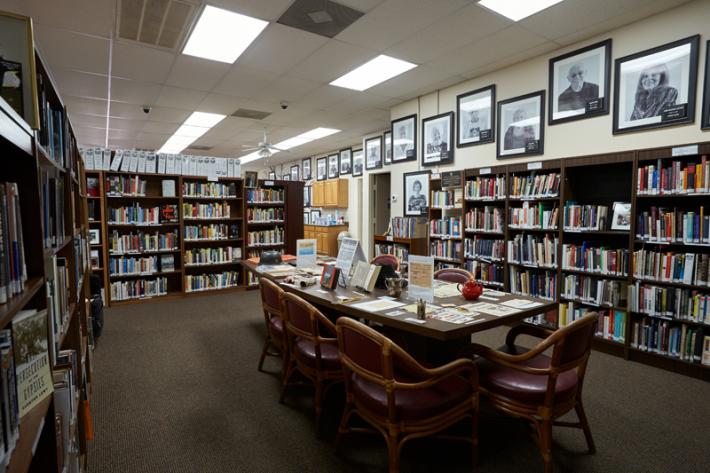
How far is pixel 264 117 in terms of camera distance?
23.9 ft

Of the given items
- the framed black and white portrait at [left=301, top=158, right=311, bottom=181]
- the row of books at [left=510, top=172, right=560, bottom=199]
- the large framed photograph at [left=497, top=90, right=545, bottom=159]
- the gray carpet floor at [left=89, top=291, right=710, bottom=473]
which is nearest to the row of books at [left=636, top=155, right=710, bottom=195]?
the row of books at [left=510, top=172, right=560, bottom=199]

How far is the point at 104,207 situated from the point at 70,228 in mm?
4206

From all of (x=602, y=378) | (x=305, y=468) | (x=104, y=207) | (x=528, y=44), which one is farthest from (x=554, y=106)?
(x=104, y=207)

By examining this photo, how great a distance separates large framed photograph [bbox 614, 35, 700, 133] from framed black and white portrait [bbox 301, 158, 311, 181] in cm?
922

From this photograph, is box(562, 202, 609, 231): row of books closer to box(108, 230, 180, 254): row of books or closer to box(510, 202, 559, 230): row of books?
box(510, 202, 559, 230): row of books

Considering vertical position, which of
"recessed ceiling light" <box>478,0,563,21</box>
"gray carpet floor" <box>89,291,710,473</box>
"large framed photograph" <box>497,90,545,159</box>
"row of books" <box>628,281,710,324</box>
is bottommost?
"gray carpet floor" <box>89,291,710,473</box>

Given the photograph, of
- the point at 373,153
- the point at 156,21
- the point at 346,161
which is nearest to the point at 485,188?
the point at 156,21

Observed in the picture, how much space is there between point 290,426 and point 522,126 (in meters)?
4.14

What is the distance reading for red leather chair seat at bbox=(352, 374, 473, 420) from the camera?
185 centimetres

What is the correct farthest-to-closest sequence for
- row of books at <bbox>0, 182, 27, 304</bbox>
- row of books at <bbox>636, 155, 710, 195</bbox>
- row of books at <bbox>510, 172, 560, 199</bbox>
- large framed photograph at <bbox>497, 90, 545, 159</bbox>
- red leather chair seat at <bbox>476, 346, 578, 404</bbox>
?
large framed photograph at <bbox>497, 90, 545, 159</bbox> → row of books at <bbox>510, 172, 560, 199</bbox> → row of books at <bbox>636, 155, 710, 195</bbox> → red leather chair seat at <bbox>476, 346, 578, 404</bbox> → row of books at <bbox>0, 182, 27, 304</bbox>

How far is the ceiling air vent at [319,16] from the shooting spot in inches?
134

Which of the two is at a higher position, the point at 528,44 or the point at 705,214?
Result: the point at 528,44

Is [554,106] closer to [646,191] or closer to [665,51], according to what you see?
[665,51]

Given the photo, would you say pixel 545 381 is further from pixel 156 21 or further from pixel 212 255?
pixel 212 255
